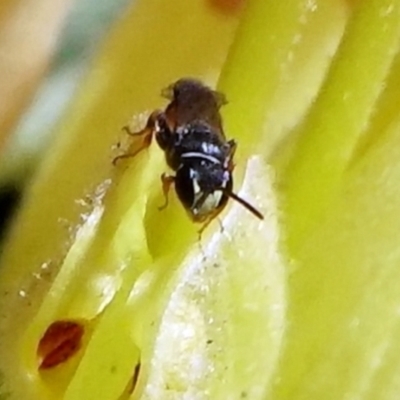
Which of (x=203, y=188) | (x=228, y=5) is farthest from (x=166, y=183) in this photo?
(x=228, y=5)

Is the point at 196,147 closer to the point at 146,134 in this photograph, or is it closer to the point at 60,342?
the point at 146,134

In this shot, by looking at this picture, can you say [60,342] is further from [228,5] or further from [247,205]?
[228,5]

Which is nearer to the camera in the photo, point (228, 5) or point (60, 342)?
point (60, 342)

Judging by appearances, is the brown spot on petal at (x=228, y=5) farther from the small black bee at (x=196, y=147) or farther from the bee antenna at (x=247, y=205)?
the bee antenna at (x=247, y=205)

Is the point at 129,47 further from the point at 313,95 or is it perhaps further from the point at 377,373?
the point at 377,373

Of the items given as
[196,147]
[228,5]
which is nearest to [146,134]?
[196,147]

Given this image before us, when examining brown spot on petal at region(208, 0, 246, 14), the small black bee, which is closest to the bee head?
the small black bee
